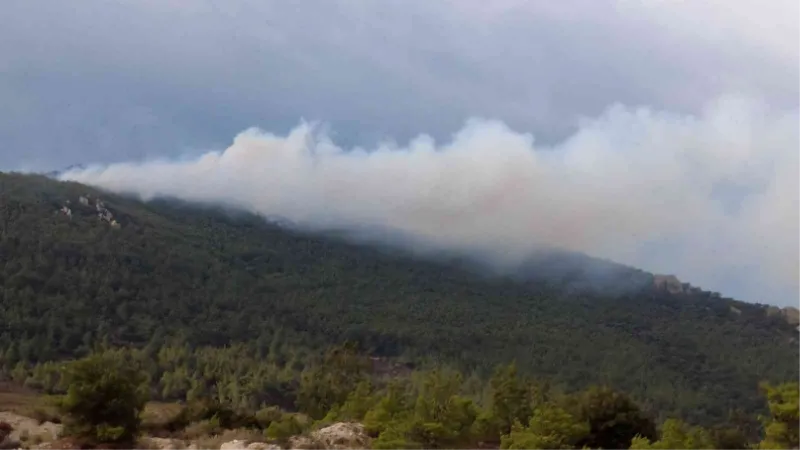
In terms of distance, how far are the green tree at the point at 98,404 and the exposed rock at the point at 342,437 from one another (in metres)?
8.08

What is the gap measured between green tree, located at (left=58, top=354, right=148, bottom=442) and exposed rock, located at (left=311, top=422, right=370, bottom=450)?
318 inches

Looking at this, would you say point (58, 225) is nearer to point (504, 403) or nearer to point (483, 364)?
point (483, 364)

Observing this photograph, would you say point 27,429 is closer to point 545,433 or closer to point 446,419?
point 446,419

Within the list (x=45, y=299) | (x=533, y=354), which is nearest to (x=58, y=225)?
(x=45, y=299)

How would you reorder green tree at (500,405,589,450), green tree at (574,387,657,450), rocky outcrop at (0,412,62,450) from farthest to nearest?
green tree at (574,387,657,450) < green tree at (500,405,589,450) < rocky outcrop at (0,412,62,450)

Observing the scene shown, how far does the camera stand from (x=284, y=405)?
10994 centimetres

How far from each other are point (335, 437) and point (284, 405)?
79.2m

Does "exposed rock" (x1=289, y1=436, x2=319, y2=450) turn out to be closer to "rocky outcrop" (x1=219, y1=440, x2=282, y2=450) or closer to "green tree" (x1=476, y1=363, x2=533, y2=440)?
"rocky outcrop" (x1=219, y1=440, x2=282, y2=450)

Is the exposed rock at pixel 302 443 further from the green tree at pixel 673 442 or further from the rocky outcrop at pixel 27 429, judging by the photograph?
the green tree at pixel 673 442

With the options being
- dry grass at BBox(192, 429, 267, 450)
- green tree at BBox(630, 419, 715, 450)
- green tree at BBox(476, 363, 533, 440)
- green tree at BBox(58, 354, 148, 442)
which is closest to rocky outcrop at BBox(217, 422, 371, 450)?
dry grass at BBox(192, 429, 267, 450)

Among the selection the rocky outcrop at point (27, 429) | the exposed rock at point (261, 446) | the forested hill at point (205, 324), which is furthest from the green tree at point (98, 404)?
the forested hill at point (205, 324)

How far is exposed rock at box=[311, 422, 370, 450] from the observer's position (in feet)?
107

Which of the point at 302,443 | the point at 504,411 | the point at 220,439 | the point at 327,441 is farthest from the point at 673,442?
the point at 220,439

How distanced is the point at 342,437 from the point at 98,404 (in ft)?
35.7
